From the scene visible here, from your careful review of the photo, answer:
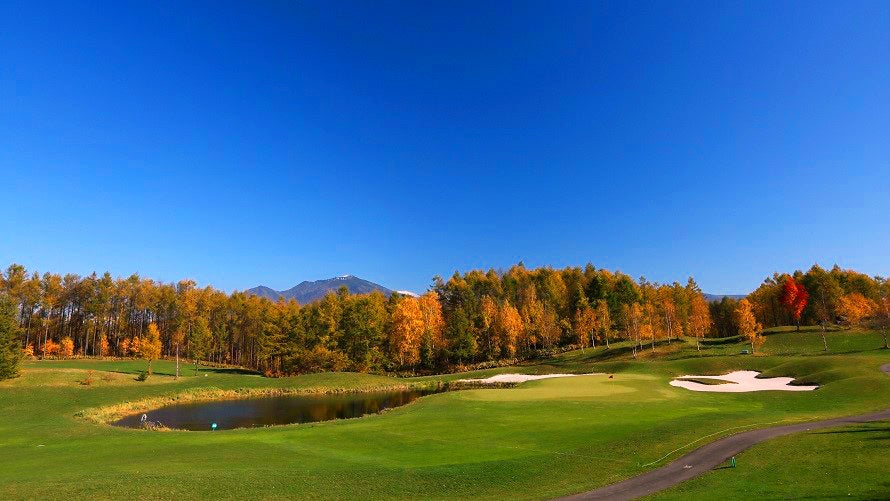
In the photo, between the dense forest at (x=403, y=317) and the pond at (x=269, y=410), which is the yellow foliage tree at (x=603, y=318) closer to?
the dense forest at (x=403, y=317)

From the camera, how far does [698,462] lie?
79.3 ft

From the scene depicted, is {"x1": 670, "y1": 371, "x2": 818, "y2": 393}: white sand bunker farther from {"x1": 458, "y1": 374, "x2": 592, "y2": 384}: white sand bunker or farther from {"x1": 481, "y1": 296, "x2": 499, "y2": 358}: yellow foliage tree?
{"x1": 481, "y1": 296, "x2": 499, "y2": 358}: yellow foliage tree

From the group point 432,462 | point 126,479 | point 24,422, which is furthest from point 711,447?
point 24,422

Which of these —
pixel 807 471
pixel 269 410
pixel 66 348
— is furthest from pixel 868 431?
pixel 66 348

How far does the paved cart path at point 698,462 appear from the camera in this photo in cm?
2050

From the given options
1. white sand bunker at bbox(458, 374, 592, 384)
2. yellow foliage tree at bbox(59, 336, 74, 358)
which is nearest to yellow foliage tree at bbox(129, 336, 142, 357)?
yellow foliage tree at bbox(59, 336, 74, 358)

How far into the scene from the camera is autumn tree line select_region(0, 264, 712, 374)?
10350cm

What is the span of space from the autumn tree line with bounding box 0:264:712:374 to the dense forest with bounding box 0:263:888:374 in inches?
12.5

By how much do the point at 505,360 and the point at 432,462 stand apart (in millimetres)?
91732

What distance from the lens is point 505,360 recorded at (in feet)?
381

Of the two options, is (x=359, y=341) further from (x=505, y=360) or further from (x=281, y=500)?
(x=281, y=500)

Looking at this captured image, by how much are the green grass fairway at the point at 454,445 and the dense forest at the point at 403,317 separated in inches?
1770

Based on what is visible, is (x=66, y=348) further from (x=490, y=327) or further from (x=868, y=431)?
(x=868, y=431)

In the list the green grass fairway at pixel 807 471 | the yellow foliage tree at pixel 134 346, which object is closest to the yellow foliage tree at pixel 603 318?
the green grass fairway at pixel 807 471
